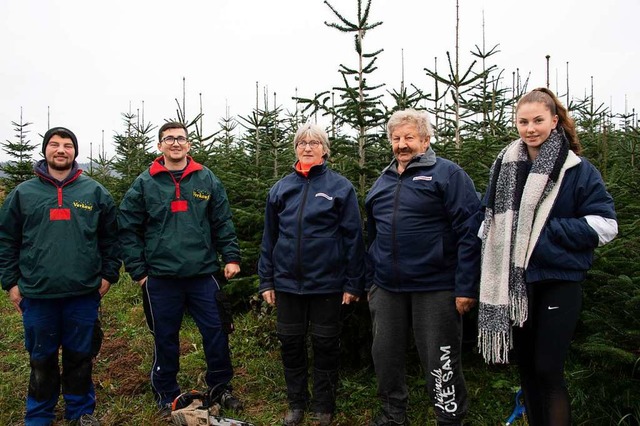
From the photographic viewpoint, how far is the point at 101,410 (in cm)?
436

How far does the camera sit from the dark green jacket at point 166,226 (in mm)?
4047

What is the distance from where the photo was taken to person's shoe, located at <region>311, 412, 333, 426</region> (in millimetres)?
3883

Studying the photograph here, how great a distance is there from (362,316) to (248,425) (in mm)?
1442

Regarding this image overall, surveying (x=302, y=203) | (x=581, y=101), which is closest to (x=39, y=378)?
(x=302, y=203)

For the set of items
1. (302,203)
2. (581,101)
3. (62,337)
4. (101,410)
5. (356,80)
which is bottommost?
(101,410)

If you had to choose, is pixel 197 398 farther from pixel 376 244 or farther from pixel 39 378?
pixel 376 244

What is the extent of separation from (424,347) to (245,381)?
2.34m

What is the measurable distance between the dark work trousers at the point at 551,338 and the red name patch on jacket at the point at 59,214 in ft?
11.5

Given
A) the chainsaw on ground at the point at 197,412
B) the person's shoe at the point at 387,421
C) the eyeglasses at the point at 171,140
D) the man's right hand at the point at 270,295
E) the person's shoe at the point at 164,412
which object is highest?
the eyeglasses at the point at 171,140

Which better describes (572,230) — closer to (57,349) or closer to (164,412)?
(164,412)

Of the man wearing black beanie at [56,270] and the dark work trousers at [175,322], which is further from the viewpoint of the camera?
the dark work trousers at [175,322]

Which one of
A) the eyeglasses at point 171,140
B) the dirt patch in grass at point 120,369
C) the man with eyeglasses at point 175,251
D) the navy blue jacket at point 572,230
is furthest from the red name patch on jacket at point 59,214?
the navy blue jacket at point 572,230

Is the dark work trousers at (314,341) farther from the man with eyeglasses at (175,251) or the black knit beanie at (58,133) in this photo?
the black knit beanie at (58,133)

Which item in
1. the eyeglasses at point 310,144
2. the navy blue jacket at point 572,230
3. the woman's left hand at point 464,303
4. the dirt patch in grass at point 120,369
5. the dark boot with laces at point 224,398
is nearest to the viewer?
the navy blue jacket at point 572,230
